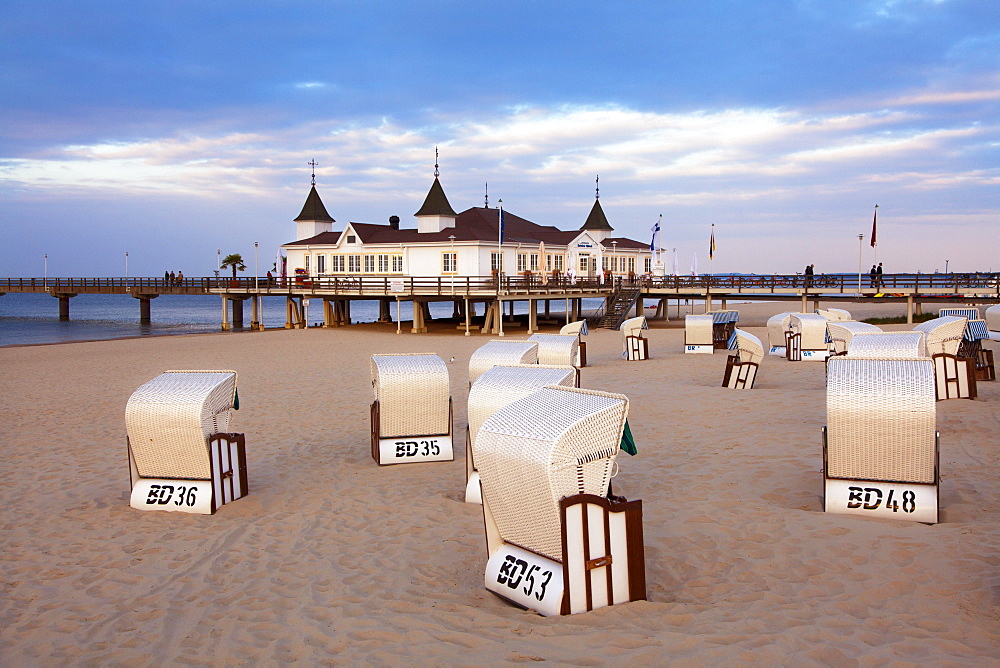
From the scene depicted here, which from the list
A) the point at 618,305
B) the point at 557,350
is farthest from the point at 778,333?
the point at 618,305

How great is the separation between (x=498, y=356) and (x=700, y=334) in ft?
52.7

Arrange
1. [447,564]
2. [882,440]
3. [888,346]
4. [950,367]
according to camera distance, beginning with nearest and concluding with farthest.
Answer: [447,564] < [882,440] < [888,346] < [950,367]

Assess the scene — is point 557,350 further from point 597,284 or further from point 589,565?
point 597,284

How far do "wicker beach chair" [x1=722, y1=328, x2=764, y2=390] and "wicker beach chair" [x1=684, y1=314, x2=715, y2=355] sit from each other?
29.9ft

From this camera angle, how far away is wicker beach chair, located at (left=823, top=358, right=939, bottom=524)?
23.6ft

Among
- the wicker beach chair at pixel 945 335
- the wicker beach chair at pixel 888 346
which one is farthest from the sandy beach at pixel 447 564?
the wicker beach chair at pixel 945 335

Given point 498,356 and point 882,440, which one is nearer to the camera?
point 882,440

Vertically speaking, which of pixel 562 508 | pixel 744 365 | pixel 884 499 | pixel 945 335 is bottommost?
pixel 884 499

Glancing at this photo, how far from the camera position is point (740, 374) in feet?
54.7

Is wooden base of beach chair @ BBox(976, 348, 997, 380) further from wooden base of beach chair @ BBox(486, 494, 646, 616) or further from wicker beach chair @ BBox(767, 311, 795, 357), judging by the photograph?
wooden base of beach chair @ BBox(486, 494, 646, 616)

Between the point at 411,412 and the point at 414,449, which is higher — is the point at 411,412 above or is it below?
above

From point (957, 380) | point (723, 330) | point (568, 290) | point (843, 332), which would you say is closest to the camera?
point (957, 380)

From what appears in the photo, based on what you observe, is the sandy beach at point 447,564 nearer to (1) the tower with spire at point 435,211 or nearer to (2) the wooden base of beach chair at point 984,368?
(2) the wooden base of beach chair at point 984,368

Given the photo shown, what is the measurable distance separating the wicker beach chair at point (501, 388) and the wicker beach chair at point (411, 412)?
1969 millimetres
